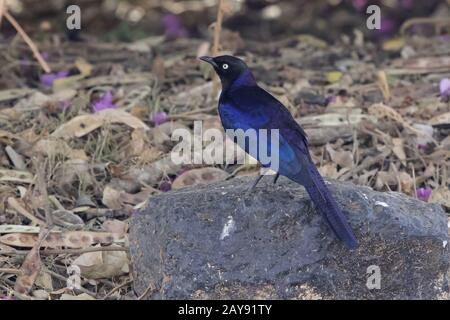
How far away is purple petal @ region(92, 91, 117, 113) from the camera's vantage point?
6195 mm

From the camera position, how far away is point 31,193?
17.2 feet

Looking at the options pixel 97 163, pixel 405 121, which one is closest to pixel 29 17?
pixel 97 163

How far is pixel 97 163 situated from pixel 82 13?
2.65m

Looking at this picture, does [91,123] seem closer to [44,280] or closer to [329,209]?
[44,280]

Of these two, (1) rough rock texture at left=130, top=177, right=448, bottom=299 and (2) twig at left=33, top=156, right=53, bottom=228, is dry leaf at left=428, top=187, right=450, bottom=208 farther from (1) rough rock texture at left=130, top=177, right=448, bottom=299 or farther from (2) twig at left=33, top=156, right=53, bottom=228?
(2) twig at left=33, top=156, right=53, bottom=228

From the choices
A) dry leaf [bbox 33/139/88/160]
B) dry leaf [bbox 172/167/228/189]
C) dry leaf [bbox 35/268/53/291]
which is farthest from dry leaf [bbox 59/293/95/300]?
dry leaf [bbox 33/139/88/160]

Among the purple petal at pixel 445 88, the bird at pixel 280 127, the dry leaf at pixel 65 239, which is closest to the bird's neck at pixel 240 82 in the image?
the bird at pixel 280 127

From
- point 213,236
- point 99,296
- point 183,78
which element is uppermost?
point 183,78

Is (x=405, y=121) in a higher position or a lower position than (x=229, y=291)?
higher

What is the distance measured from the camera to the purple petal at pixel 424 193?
17.3 ft

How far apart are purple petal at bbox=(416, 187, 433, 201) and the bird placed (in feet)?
3.39

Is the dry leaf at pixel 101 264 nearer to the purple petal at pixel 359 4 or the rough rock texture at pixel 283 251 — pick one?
the rough rock texture at pixel 283 251

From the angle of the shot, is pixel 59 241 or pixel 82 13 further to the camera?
pixel 82 13
